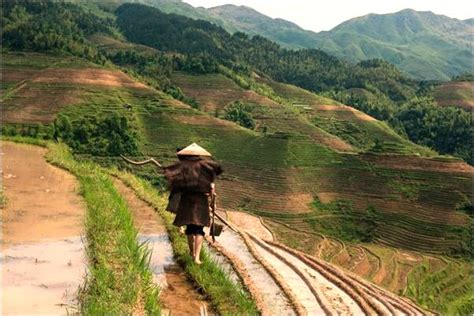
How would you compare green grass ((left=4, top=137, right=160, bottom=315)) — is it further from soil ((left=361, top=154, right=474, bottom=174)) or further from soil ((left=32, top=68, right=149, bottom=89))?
soil ((left=32, top=68, right=149, bottom=89))

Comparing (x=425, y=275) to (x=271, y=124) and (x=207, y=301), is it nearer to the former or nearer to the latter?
(x=207, y=301)

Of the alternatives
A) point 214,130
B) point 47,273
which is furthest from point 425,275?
point 47,273

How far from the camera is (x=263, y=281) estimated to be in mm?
7219

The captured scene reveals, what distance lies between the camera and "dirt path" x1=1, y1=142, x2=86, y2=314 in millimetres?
5145

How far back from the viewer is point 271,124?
73.2m

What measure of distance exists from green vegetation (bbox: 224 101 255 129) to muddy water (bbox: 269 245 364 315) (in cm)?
6227

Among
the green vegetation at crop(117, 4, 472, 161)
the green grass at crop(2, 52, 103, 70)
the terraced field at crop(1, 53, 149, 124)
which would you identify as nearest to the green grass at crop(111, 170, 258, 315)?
the terraced field at crop(1, 53, 149, 124)

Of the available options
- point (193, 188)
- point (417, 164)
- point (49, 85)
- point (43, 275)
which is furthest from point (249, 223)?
point (49, 85)

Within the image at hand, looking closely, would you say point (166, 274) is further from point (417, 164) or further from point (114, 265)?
point (417, 164)

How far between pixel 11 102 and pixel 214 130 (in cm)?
1949

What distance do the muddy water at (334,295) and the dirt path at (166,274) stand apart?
5.90ft

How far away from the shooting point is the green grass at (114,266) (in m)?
4.92

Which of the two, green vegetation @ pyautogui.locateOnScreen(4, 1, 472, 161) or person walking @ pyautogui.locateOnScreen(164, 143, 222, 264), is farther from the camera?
green vegetation @ pyautogui.locateOnScreen(4, 1, 472, 161)

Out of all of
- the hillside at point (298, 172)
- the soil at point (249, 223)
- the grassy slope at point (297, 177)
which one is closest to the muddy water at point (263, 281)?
the hillside at point (298, 172)
